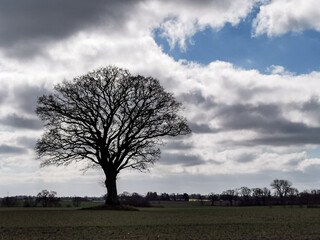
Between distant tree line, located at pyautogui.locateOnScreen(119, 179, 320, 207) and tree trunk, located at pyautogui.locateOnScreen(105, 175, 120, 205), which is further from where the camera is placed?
distant tree line, located at pyautogui.locateOnScreen(119, 179, 320, 207)

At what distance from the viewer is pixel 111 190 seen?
44.2 m

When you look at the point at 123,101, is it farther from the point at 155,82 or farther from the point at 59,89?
the point at 59,89

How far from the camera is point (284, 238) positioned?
57.6ft

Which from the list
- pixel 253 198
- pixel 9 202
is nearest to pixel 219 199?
pixel 253 198

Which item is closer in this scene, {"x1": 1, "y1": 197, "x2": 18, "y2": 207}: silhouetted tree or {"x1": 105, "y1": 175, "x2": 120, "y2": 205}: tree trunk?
{"x1": 105, "y1": 175, "x2": 120, "y2": 205}: tree trunk

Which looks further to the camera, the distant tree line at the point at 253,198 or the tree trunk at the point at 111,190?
the distant tree line at the point at 253,198

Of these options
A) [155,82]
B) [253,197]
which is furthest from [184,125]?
[253,197]

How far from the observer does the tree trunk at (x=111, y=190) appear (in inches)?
1725

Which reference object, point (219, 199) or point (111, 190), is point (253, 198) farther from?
point (111, 190)

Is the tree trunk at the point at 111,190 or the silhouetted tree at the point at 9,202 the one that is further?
the silhouetted tree at the point at 9,202

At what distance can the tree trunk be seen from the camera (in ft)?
144

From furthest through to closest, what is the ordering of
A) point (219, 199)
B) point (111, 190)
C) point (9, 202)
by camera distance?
point (219, 199)
point (9, 202)
point (111, 190)

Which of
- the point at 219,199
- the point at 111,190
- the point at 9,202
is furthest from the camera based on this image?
the point at 219,199

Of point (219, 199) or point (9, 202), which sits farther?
point (219, 199)
